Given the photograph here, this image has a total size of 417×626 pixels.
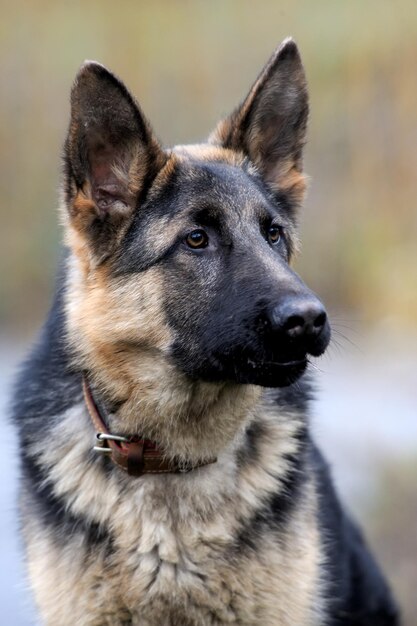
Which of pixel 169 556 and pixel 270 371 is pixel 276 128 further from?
pixel 169 556

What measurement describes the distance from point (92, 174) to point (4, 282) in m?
8.05

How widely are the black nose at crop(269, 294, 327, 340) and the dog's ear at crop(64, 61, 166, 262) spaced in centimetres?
78

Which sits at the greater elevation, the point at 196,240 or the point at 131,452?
the point at 196,240

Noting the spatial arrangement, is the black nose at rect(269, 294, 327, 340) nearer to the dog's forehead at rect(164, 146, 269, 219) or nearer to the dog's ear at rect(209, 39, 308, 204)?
the dog's forehead at rect(164, 146, 269, 219)

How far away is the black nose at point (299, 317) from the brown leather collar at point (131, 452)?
2.66 ft

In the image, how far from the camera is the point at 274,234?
13.5ft

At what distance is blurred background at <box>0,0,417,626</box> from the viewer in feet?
33.8

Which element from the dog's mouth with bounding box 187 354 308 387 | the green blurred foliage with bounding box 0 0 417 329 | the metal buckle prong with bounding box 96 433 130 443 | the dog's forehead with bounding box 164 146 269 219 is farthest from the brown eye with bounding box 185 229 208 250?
the green blurred foliage with bounding box 0 0 417 329

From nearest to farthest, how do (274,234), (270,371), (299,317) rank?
(299,317), (270,371), (274,234)

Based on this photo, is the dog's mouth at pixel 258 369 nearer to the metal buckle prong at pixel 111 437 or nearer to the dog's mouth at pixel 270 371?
the dog's mouth at pixel 270 371

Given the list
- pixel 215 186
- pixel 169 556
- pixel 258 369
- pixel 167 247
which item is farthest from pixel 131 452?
pixel 215 186

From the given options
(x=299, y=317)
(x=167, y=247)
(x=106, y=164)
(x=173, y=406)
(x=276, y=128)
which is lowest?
(x=173, y=406)

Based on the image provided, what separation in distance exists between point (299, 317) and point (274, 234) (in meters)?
0.73

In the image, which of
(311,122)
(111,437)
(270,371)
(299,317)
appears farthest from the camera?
(311,122)
